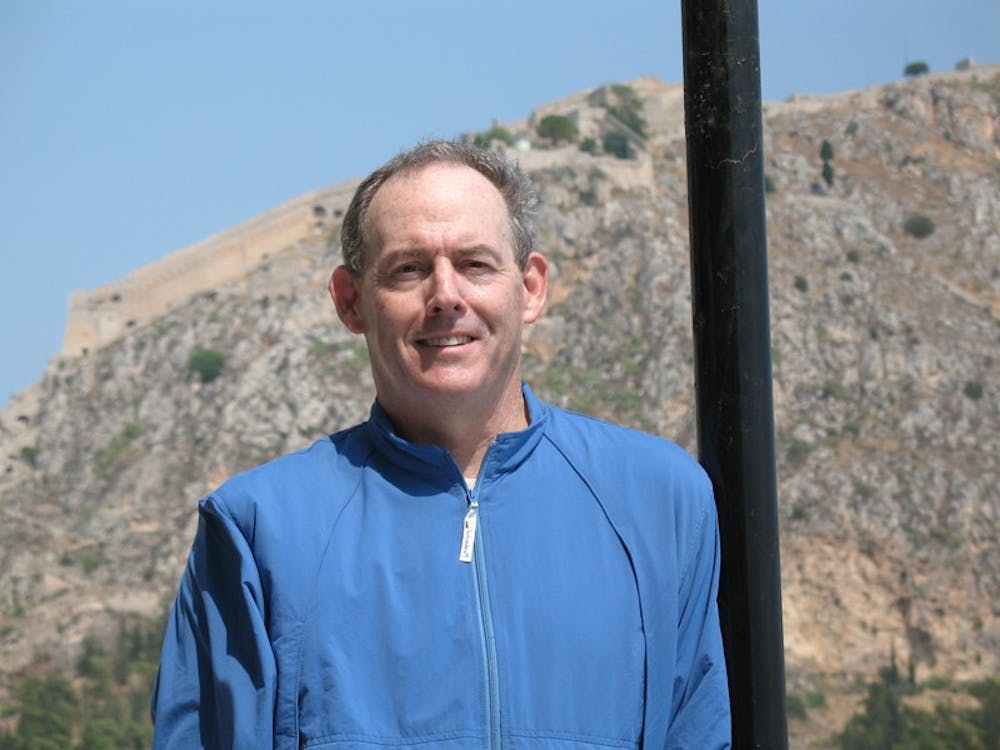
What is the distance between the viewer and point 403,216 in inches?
79.2

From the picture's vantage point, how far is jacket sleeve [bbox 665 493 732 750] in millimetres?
1973

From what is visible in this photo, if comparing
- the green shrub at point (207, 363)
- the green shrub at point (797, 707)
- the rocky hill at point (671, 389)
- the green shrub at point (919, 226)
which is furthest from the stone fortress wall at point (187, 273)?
the green shrub at point (797, 707)

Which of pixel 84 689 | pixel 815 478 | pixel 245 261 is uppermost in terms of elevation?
pixel 245 261

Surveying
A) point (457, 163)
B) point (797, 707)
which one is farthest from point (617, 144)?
point (457, 163)

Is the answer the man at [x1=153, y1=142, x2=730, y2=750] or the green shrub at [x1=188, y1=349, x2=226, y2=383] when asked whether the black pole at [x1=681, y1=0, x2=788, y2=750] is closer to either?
the man at [x1=153, y1=142, x2=730, y2=750]

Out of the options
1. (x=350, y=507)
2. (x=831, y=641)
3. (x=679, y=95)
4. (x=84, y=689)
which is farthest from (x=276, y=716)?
Answer: (x=679, y=95)

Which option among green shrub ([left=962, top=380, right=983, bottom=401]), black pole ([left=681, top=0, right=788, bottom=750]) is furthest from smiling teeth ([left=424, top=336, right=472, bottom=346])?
green shrub ([left=962, top=380, right=983, bottom=401])

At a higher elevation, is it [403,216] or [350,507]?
[403,216]

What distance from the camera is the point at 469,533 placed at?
1954 millimetres

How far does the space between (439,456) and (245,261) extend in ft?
171

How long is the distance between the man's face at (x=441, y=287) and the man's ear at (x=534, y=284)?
11 centimetres

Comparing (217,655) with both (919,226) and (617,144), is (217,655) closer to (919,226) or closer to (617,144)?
(617,144)

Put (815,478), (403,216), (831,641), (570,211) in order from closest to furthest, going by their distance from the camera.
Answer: (403,216), (831,641), (815,478), (570,211)

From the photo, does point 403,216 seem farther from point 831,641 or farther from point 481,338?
point 831,641
